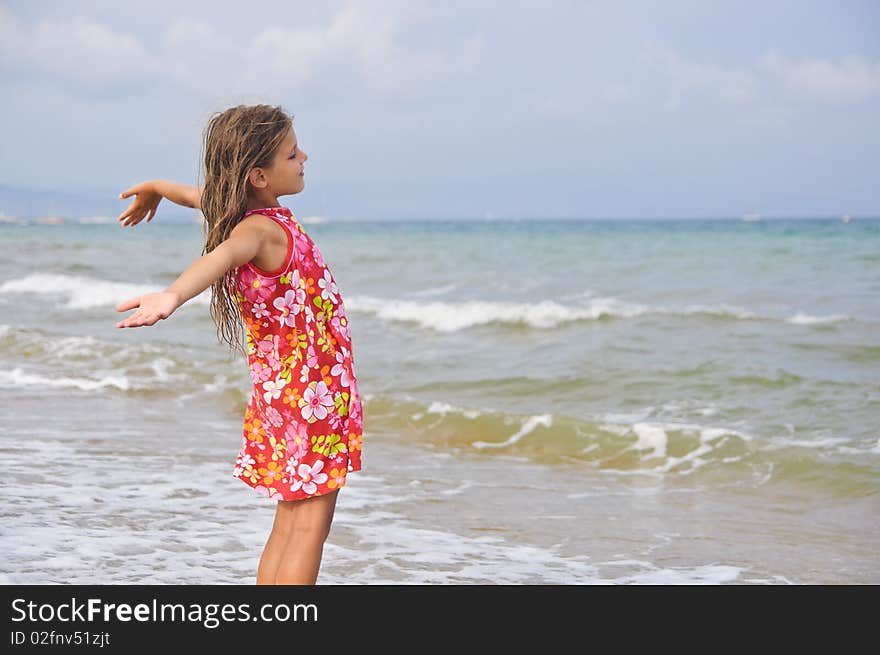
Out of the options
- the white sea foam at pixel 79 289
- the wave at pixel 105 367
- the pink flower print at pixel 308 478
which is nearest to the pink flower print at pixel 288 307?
the pink flower print at pixel 308 478

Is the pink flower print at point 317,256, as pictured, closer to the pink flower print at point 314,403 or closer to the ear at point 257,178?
the ear at point 257,178

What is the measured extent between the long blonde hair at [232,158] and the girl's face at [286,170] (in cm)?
2

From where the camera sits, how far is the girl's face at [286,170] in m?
3.19

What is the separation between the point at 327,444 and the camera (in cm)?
323

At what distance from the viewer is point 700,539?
537 centimetres

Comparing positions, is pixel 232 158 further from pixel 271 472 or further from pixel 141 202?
pixel 271 472

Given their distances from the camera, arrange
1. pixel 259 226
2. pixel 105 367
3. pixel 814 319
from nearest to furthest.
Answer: pixel 259 226 → pixel 105 367 → pixel 814 319

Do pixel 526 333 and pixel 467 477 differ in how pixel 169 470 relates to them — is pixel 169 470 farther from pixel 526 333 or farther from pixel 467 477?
pixel 526 333

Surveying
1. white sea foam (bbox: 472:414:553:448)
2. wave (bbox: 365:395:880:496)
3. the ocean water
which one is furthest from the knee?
white sea foam (bbox: 472:414:553:448)

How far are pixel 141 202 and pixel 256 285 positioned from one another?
2.93ft

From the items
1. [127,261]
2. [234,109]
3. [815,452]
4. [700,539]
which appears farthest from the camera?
[127,261]

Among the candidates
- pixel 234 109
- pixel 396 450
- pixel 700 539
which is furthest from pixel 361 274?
pixel 234 109

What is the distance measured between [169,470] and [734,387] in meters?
5.13

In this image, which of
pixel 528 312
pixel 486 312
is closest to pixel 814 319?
pixel 528 312
